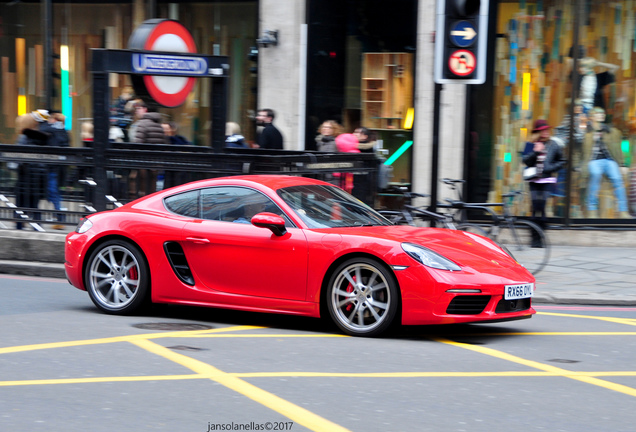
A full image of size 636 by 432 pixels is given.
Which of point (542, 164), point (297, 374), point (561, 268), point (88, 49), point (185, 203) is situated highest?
point (88, 49)

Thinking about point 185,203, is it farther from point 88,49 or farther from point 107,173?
point 88,49

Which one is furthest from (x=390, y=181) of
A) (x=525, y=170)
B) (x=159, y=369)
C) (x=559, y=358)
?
(x=159, y=369)

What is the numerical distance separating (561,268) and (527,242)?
52.1 inches

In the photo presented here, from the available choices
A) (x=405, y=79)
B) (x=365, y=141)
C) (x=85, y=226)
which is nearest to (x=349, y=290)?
(x=85, y=226)

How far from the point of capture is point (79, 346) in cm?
650

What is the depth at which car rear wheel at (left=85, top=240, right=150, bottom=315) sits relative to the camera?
A: 7.83 meters

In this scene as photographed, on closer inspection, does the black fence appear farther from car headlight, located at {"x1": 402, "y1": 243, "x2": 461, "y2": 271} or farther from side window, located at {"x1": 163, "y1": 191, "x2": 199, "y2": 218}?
car headlight, located at {"x1": 402, "y1": 243, "x2": 461, "y2": 271}

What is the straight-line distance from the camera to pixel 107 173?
35.6 feet

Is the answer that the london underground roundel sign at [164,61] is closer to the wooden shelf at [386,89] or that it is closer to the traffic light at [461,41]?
the traffic light at [461,41]

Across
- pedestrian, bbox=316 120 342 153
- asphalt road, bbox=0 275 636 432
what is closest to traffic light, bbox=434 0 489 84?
asphalt road, bbox=0 275 636 432

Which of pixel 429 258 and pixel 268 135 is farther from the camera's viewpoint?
pixel 268 135

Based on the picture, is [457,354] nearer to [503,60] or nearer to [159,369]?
[159,369]

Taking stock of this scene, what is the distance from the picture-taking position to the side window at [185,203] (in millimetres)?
7852

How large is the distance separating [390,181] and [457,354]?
9.35m
